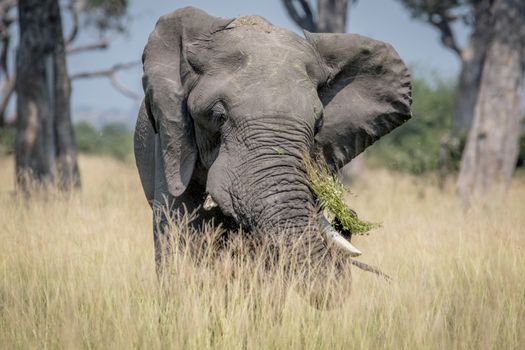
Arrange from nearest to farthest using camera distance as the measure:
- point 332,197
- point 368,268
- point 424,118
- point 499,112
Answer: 1. point 332,197
2. point 368,268
3. point 499,112
4. point 424,118

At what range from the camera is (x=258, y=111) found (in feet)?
13.7

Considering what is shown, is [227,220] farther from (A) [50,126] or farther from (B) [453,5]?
(B) [453,5]

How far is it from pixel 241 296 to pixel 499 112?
7.98 metres

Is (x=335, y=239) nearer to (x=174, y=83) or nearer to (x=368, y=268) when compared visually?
(x=368, y=268)

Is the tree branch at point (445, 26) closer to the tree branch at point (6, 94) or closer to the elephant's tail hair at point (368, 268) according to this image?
the tree branch at point (6, 94)

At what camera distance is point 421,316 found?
3887mm

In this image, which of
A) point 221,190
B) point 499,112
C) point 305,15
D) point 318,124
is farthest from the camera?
point 305,15

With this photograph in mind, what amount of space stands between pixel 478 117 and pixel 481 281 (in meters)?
6.44

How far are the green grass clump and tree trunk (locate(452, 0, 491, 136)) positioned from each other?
15.8m

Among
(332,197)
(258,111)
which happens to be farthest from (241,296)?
(258,111)

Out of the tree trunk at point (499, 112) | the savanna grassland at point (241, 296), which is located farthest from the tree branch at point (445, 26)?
the savanna grassland at point (241, 296)

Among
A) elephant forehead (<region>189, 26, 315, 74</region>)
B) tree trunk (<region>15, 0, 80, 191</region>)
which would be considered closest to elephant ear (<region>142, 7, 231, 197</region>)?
elephant forehead (<region>189, 26, 315, 74</region>)

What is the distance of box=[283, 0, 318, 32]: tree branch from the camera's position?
15.8m

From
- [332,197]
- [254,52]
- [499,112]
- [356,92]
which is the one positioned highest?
[254,52]
